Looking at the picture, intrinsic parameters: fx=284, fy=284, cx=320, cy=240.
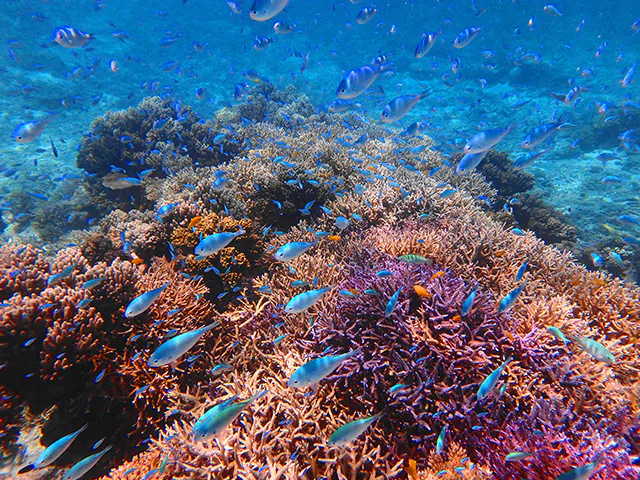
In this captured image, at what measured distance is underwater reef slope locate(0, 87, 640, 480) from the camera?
269 centimetres

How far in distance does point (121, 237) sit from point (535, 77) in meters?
37.0

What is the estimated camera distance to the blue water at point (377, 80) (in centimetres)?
1209

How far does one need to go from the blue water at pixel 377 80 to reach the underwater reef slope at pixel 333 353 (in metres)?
4.91

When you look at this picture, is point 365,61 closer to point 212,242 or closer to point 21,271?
point 212,242

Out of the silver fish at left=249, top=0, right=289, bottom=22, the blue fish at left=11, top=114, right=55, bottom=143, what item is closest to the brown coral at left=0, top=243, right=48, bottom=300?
the blue fish at left=11, top=114, right=55, bottom=143

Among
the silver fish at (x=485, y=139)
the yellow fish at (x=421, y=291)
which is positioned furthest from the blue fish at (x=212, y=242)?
the silver fish at (x=485, y=139)

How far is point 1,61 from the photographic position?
70.8 feet

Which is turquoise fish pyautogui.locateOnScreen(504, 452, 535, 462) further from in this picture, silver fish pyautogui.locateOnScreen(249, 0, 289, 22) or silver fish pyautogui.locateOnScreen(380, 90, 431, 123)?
silver fish pyautogui.locateOnScreen(249, 0, 289, 22)

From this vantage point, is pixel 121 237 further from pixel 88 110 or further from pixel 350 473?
pixel 88 110

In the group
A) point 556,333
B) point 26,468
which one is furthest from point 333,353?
point 26,468

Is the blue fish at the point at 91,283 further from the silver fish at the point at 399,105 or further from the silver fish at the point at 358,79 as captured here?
the silver fish at the point at 399,105

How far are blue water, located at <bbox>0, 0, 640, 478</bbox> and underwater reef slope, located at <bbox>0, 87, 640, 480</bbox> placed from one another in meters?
4.91

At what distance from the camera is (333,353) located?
3320 millimetres

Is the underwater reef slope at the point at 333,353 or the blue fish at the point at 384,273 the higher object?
the blue fish at the point at 384,273
